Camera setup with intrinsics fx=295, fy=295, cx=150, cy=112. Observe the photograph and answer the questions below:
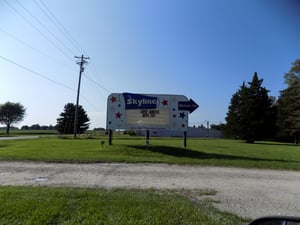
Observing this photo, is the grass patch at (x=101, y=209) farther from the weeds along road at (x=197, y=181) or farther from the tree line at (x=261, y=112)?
the tree line at (x=261, y=112)

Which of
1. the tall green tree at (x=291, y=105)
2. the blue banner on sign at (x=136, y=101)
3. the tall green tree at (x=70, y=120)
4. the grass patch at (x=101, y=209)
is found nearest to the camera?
the grass patch at (x=101, y=209)

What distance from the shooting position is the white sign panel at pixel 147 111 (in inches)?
823

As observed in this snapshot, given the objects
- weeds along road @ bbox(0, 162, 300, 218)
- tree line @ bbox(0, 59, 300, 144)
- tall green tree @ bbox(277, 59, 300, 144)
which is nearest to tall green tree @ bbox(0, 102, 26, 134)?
tree line @ bbox(0, 59, 300, 144)

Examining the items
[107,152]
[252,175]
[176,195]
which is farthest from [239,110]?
[176,195]

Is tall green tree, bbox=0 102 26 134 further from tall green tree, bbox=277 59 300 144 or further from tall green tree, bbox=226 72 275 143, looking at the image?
tall green tree, bbox=277 59 300 144

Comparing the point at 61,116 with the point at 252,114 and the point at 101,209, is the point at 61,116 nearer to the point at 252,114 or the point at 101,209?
the point at 252,114

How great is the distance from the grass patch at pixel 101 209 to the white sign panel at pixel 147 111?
1395 cm

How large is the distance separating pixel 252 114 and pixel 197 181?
146 feet

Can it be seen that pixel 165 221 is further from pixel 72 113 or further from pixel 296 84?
pixel 72 113

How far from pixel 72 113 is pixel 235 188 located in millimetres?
73675

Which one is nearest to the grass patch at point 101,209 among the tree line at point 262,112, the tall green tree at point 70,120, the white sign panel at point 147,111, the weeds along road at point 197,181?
the weeds along road at point 197,181

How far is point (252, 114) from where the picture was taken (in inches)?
2000

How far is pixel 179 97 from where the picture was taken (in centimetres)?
2120

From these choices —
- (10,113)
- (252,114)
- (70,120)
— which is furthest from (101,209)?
(10,113)
